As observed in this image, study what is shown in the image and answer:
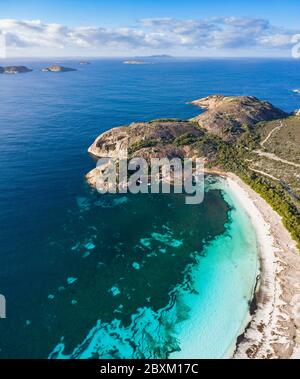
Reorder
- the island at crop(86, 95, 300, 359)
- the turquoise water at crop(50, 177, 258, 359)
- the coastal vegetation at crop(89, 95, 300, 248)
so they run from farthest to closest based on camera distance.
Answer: the coastal vegetation at crop(89, 95, 300, 248) < the island at crop(86, 95, 300, 359) < the turquoise water at crop(50, 177, 258, 359)

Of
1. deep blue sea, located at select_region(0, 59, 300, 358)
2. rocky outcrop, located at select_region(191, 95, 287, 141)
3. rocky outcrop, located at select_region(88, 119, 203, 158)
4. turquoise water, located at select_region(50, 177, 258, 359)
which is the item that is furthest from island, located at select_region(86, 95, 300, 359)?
deep blue sea, located at select_region(0, 59, 300, 358)

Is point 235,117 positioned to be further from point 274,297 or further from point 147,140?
point 274,297

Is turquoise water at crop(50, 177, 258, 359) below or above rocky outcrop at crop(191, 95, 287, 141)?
below

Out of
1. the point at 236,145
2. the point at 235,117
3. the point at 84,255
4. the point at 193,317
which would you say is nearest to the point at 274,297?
the point at 193,317

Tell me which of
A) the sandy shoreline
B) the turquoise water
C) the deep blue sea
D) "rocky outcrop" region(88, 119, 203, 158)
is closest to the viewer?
the sandy shoreline

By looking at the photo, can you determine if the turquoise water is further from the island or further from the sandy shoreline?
the island

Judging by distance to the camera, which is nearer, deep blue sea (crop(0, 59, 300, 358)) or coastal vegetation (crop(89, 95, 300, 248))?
deep blue sea (crop(0, 59, 300, 358))
